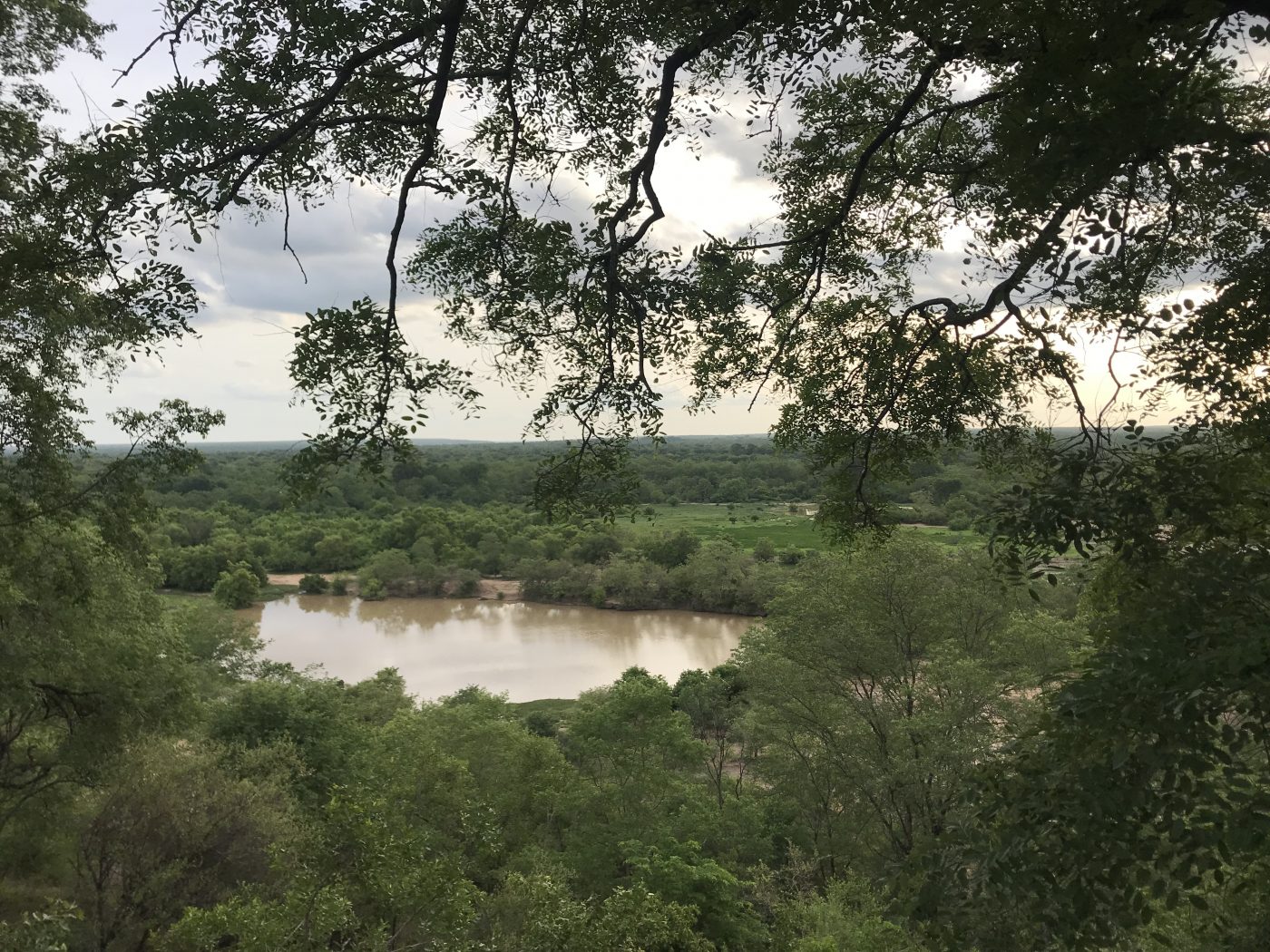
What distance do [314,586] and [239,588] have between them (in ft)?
13.5

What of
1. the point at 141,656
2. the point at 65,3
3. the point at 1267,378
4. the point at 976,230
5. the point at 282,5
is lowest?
the point at 141,656

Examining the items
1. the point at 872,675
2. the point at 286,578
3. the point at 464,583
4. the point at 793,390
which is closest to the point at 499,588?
the point at 464,583

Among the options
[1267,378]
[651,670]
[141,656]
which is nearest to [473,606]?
[651,670]

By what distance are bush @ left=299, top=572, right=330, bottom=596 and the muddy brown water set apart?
1168 millimetres

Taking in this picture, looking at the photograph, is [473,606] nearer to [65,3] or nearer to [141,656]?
[141,656]

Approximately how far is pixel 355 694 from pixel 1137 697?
1733cm

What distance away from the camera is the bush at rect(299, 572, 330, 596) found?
119 ft

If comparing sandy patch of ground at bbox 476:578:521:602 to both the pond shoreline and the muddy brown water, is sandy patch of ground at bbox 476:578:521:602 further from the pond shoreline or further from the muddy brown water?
the muddy brown water

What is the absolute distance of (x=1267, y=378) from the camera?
2564 mm

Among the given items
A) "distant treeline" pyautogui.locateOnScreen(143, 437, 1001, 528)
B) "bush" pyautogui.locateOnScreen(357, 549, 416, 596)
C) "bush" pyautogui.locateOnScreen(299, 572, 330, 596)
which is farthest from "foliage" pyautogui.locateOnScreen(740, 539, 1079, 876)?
"bush" pyautogui.locateOnScreen(299, 572, 330, 596)

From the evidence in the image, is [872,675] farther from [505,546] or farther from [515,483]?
[505,546]

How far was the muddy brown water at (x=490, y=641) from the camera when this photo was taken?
878 inches

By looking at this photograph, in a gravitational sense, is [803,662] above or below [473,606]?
above

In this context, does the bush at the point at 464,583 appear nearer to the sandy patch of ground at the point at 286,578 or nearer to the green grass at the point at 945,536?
the sandy patch of ground at the point at 286,578
